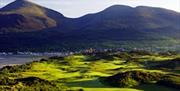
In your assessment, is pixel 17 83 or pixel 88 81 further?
pixel 88 81

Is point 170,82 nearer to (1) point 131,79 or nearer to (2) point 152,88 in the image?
(2) point 152,88

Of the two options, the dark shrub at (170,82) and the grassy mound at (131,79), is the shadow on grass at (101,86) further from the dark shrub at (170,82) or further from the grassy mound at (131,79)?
the grassy mound at (131,79)

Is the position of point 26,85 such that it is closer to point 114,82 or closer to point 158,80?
point 114,82

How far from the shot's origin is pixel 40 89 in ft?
191

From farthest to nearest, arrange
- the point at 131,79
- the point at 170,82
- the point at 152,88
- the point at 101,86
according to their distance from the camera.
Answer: the point at 131,79 < the point at 170,82 < the point at 101,86 < the point at 152,88

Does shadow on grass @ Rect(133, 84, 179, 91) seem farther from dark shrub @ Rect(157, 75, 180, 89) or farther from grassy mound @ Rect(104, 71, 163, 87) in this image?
grassy mound @ Rect(104, 71, 163, 87)

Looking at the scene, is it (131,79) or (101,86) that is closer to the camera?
Answer: (101,86)

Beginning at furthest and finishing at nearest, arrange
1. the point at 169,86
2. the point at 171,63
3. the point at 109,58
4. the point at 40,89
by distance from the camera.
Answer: the point at 109,58 < the point at 171,63 < the point at 169,86 < the point at 40,89

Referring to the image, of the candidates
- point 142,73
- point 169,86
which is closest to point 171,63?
point 142,73

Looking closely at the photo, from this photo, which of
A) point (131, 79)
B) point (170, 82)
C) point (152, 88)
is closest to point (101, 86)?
point (131, 79)

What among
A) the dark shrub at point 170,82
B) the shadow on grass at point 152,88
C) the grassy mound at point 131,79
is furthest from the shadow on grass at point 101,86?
the grassy mound at point 131,79

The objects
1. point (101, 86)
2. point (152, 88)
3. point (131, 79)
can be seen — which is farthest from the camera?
point (131, 79)

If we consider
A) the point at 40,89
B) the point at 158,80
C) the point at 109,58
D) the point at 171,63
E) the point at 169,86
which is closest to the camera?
the point at 40,89

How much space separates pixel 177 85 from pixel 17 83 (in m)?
25.4
